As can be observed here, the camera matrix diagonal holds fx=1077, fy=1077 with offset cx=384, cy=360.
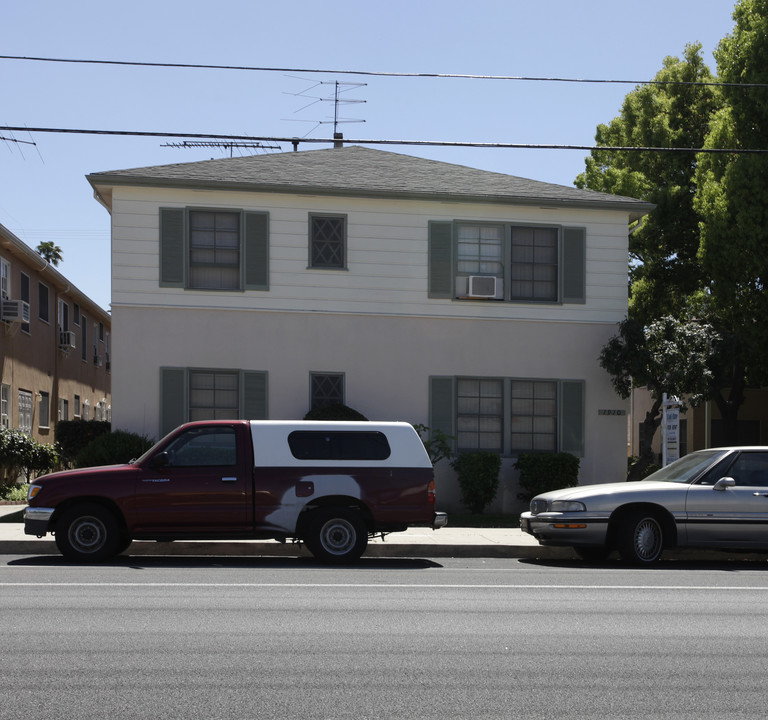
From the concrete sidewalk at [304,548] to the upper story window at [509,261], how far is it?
6.96 metres

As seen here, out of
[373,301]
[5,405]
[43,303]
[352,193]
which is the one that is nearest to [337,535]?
[373,301]

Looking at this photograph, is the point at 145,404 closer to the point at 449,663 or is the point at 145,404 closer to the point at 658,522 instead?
the point at 658,522

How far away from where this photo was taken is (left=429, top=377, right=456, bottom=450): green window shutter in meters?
21.2

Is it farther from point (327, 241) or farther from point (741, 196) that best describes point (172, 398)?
point (741, 196)

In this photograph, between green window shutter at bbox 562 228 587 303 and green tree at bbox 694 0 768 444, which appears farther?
green tree at bbox 694 0 768 444

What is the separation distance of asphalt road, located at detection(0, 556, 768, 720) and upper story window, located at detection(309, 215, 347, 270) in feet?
31.8

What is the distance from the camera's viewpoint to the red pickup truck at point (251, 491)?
1321 centimetres

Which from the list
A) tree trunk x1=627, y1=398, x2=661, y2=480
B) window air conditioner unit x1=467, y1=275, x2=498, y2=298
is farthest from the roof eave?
tree trunk x1=627, y1=398, x2=661, y2=480

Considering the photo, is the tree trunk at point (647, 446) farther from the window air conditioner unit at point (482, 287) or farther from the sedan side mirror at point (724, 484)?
the sedan side mirror at point (724, 484)

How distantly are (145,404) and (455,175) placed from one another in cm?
812

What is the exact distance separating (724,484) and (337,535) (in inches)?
198

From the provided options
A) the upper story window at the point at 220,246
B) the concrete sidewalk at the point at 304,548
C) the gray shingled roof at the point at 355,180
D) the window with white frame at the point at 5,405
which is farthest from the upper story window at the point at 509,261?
the window with white frame at the point at 5,405

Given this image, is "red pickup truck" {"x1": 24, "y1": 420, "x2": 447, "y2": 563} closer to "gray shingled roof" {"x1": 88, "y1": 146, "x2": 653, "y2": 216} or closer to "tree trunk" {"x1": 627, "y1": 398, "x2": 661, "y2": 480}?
"gray shingled roof" {"x1": 88, "y1": 146, "x2": 653, "y2": 216}

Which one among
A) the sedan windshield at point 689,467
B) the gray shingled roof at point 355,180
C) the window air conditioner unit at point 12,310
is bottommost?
the sedan windshield at point 689,467
